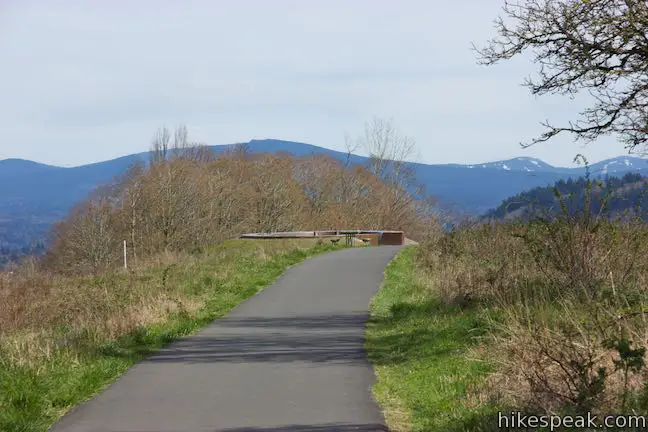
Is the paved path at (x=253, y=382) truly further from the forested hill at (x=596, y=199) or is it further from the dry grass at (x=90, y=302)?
the forested hill at (x=596, y=199)

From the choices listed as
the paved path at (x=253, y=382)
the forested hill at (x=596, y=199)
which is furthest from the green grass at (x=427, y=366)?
the forested hill at (x=596, y=199)

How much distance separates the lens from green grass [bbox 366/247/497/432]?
8070mm

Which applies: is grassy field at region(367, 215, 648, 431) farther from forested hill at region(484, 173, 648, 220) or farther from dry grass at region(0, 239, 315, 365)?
dry grass at region(0, 239, 315, 365)

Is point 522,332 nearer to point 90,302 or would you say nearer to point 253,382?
point 253,382

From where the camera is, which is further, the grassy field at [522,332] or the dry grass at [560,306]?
the grassy field at [522,332]

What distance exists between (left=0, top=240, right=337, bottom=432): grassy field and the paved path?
359 millimetres

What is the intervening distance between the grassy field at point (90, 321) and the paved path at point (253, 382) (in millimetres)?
359

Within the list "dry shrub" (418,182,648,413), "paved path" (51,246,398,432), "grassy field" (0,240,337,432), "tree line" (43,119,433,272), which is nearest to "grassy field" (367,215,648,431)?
"dry shrub" (418,182,648,413)

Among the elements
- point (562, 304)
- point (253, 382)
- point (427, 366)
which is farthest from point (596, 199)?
point (253, 382)

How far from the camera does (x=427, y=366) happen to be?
1080 cm

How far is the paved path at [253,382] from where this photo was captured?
26.8ft

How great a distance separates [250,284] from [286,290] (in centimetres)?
139

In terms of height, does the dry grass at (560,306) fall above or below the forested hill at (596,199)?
below

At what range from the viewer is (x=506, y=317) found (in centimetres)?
1131
